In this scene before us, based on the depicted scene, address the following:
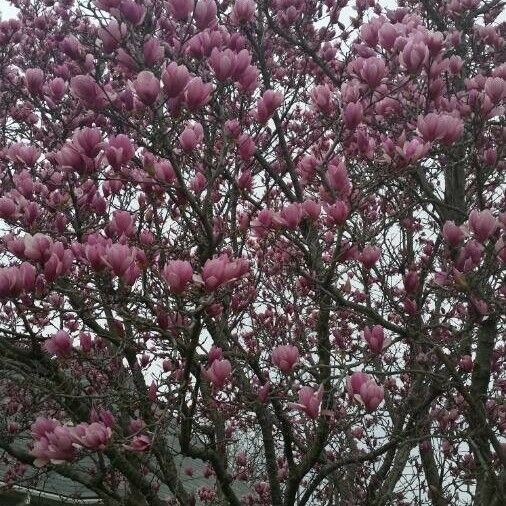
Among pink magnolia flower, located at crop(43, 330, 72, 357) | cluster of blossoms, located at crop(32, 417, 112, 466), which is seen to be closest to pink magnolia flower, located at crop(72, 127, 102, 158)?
pink magnolia flower, located at crop(43, 330, 72, 357)

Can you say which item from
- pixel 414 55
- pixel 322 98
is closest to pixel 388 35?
pixel 414 55

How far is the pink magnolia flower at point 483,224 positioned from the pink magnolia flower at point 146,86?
4.38ft

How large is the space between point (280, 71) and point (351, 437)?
283 cm

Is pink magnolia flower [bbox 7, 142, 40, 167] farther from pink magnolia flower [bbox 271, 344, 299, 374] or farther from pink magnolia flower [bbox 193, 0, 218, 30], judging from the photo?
pink magnolia flower [bbox 271, 344, 299, 374]

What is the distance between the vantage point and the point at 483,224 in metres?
2.45

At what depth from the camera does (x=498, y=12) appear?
489 centimetres

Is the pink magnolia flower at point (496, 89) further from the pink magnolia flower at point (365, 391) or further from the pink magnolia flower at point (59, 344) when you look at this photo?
the pink magnolia flower at point (59, 344)

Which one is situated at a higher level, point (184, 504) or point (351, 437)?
point (351, 437)

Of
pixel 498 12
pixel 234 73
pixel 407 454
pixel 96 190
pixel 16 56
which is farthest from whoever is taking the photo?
pixel 16 56

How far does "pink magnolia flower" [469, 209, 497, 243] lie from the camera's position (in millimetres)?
2445

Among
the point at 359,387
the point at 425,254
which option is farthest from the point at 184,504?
the point at 425,254

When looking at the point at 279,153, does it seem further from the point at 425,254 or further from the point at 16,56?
the point at 16,56

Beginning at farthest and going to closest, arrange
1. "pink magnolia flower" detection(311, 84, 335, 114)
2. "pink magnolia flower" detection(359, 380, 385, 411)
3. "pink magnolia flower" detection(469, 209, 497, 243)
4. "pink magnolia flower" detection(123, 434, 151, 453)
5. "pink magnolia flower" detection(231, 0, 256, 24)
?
"pink magnolia flower" detection(231, 0, 256, 24), "pink magnolia flower" detection(311, 84, 335, 114), "pink magnolia flower" detection(469, 209, 497, 243), "pink magnolia flower" detection(359, 380, 385, 411), "pink magnolia flower" detection(123, 434, 151, 453)

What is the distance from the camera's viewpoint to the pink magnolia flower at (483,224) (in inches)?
96.3
